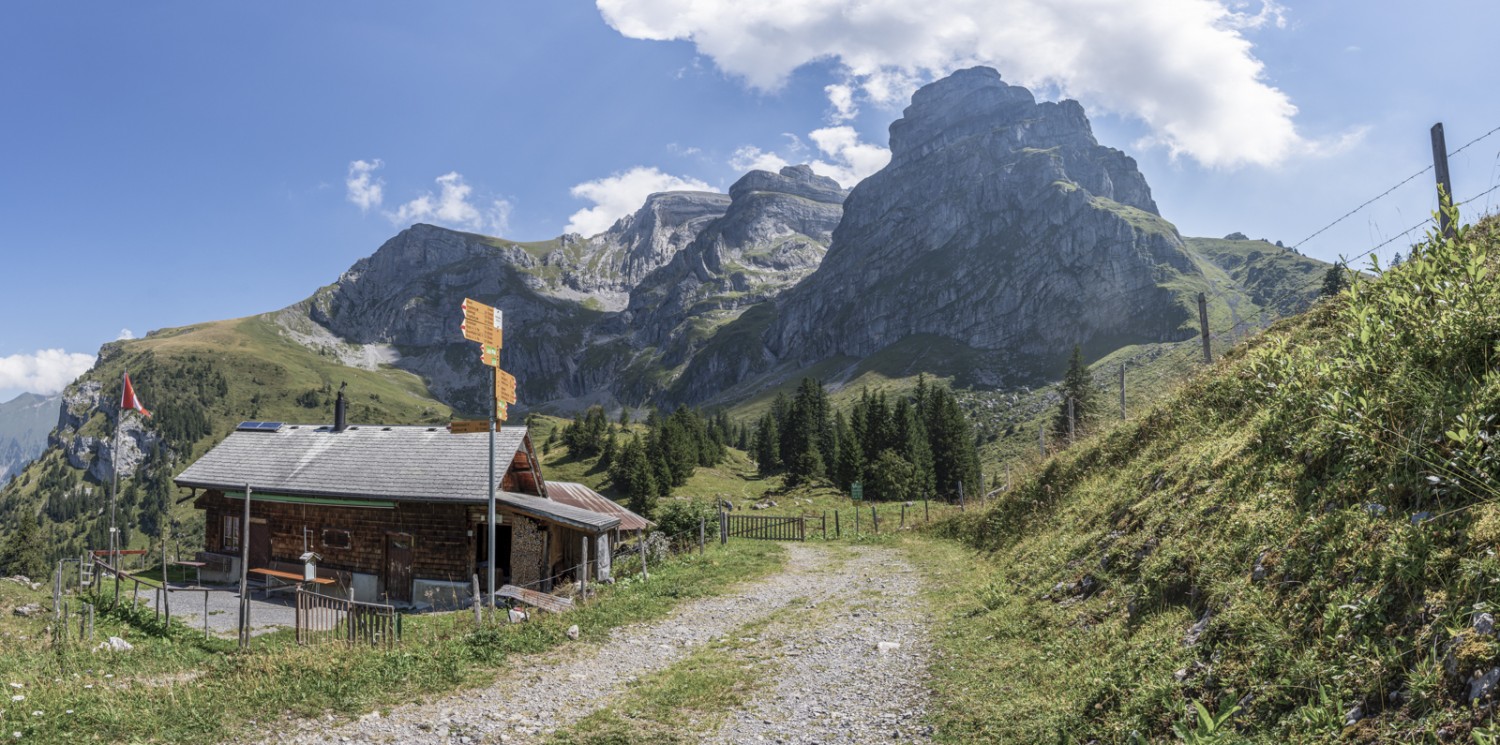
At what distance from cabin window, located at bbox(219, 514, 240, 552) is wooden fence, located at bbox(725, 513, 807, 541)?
82.7ft

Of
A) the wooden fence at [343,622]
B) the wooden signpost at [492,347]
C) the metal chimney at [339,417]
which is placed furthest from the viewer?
the metal chimney at [339,417]

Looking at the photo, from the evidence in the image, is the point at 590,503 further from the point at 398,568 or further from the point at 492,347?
the point at 492,347

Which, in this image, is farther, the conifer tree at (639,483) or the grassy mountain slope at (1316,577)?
the conifer tree at (639,483)

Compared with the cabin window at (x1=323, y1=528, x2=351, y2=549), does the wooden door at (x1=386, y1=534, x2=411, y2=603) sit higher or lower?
lower

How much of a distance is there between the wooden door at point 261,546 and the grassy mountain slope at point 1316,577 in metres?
32.0

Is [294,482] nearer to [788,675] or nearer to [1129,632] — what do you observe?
[788,675]

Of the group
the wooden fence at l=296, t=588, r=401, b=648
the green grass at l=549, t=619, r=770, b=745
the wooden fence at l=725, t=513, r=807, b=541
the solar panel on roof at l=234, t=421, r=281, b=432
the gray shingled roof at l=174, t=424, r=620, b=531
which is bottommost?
the wooden fence at l=725, t=513, r=807, b=541

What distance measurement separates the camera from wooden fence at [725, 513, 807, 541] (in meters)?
43.2

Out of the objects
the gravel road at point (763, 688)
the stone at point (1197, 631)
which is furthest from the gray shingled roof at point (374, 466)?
the stone at point (1197, 631)

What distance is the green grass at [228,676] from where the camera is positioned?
416 inches

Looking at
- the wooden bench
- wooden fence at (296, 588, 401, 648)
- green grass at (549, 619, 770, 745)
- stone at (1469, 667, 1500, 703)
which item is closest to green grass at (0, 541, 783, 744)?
wooden fence at (296, 588, 401, 648)

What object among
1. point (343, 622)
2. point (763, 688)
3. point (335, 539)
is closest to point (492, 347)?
point (343, 622)

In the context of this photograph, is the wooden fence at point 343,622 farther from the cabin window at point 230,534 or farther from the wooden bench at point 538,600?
the cabin window at point 230,534

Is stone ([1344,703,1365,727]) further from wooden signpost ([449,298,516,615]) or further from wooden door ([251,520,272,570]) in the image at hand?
wooden door ([251,520,272,570])
